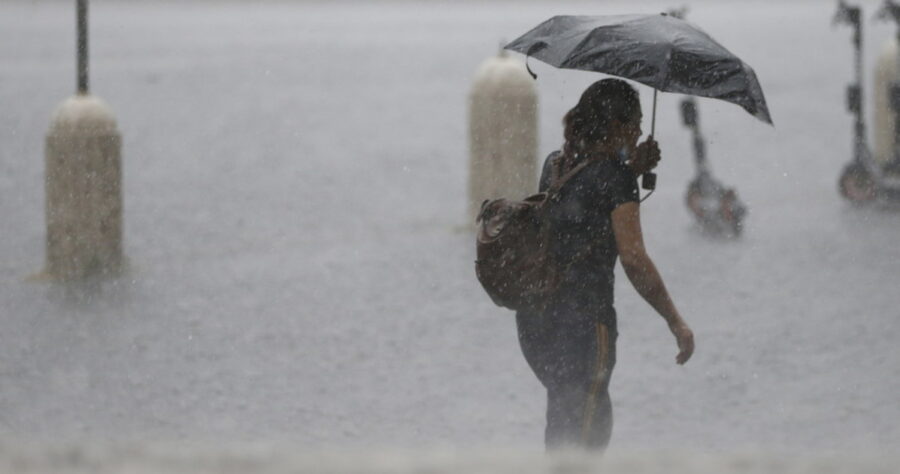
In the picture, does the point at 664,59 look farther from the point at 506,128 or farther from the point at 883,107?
the point at 883,107

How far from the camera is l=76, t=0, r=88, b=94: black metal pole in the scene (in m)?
9.48

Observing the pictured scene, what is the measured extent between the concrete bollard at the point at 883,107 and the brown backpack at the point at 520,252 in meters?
9.40

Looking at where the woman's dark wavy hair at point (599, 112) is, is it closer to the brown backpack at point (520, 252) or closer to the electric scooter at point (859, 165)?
the brown backpack at point (520, 252)

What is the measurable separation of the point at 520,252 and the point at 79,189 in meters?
5.06

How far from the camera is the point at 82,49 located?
9.51 meters

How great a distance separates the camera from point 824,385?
23.5 ft

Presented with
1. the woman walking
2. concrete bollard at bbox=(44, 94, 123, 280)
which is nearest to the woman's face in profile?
the woman walking

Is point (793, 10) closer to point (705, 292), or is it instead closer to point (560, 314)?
point (705, 292)

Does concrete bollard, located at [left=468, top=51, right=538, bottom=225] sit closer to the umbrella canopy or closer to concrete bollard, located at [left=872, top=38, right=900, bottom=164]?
concrete bollard, located at [left=872, top=38, right=900, bottom=164]

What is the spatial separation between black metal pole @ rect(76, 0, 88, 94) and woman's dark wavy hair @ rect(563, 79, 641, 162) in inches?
210

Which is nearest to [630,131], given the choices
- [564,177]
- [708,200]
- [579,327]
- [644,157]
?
[644,157]

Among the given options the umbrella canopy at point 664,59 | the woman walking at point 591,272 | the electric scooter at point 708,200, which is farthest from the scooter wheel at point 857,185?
the woman walking at point 591,272

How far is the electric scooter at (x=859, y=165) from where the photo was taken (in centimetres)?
1231

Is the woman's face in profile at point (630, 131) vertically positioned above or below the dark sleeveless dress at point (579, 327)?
above
